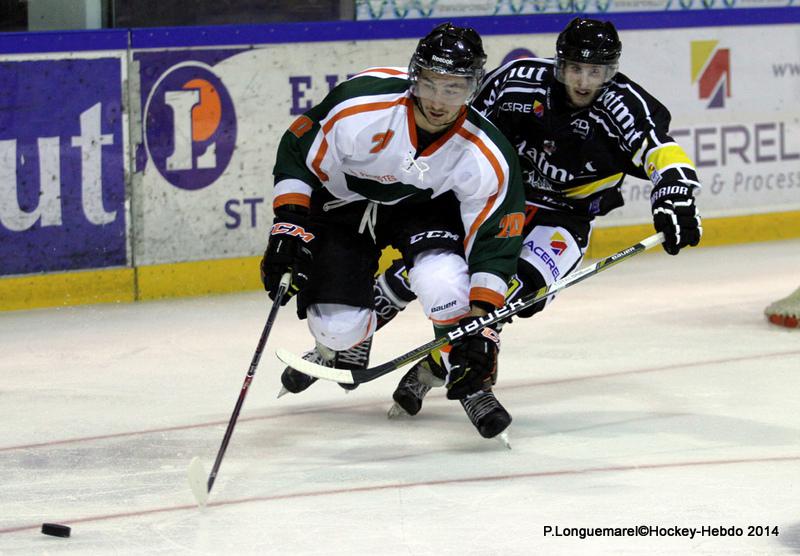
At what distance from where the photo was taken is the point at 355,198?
3.83 m

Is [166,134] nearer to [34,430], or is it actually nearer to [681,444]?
[34,430]

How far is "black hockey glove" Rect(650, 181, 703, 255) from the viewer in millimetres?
3662

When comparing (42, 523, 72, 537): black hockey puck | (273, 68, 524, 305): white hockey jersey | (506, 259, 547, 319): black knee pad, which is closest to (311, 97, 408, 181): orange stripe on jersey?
(273, 68, 524, 305): white hockey jersey

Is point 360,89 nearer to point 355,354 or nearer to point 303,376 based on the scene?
point 355,354

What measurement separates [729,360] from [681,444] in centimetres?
108

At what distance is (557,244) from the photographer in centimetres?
403

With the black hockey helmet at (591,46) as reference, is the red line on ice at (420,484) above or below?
below

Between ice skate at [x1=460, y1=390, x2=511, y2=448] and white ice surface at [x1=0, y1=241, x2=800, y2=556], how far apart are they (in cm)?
6

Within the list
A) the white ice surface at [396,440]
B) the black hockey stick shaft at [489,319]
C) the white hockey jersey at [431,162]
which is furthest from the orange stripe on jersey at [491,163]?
the white ice surface at [396,440]

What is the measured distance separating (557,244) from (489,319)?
550 mm

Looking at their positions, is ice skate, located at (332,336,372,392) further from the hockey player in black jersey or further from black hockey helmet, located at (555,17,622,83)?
black hockey helmet, located at (555,17,622,83)

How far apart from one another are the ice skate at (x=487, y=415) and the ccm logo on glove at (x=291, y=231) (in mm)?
571

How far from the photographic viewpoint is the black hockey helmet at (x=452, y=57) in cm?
346

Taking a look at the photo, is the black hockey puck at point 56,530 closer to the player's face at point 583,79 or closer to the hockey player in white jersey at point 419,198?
the hockey player in white jersey at point 419,198
